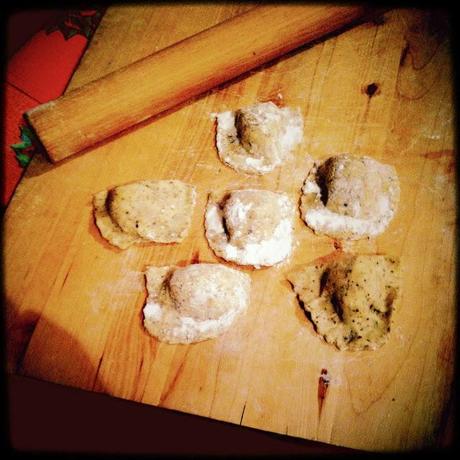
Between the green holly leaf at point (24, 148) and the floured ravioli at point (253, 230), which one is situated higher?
the green holly leaf at point (24, 148)

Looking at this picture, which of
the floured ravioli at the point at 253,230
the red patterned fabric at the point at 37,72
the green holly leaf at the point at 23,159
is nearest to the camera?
the floured ravioli at the point at 253,230

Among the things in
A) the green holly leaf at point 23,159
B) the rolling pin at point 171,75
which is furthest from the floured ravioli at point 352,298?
the green holly leaf at point 23,159

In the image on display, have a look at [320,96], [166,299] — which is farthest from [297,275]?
[320,96]

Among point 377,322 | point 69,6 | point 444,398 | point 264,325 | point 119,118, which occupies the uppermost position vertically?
point 69,6

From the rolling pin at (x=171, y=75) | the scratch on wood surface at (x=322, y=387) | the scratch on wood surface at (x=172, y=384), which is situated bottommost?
the scratch on wood surface at (x=322, y=387)

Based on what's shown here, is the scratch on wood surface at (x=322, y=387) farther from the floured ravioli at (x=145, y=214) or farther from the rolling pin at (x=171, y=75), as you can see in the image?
the rolling pin at (x=171, y=75)

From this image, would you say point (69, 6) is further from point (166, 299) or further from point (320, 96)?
point (166, 299)
